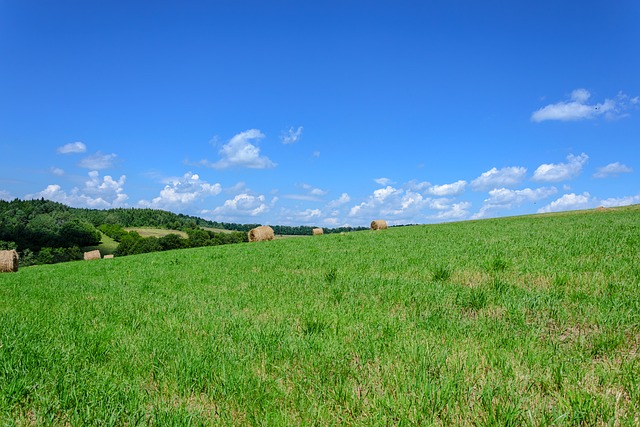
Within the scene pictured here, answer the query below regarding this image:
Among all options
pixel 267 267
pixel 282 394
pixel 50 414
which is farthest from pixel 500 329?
pixel 267 267

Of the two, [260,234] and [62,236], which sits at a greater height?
[62,236]

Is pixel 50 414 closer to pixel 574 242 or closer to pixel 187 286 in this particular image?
pixel 187 286

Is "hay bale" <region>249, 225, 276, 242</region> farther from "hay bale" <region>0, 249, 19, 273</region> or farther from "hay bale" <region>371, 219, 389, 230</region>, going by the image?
"hay bale" <region>0, 249, 19, 273</region>

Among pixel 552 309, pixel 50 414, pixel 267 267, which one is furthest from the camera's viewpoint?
pixel 267 267

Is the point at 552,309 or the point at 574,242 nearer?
the point at 552,309

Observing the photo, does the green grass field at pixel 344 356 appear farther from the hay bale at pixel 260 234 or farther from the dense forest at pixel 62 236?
the dense forest at pixel 62 236

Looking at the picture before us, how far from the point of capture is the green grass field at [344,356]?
2920mm

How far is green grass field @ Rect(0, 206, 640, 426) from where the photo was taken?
2920 millimetres

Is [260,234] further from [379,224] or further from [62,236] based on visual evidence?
[62,236]

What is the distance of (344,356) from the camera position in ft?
12.7

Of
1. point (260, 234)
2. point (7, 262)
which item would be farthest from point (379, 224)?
point (7, 262)

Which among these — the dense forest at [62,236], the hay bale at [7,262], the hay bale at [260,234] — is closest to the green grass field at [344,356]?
the hay bale at [7,262]

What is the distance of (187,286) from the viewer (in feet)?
29.7

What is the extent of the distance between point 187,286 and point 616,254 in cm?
1091
